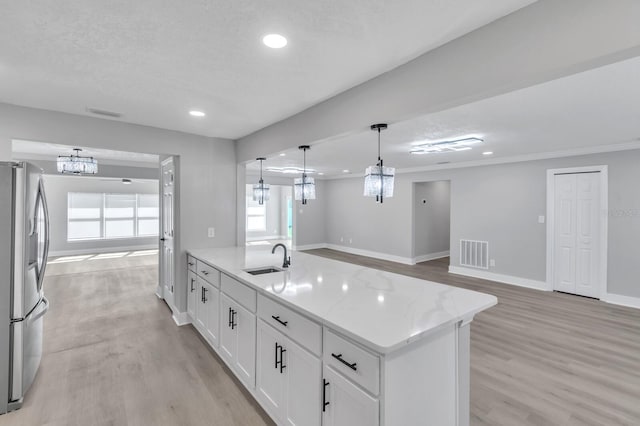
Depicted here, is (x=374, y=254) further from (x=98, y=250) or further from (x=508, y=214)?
(x=98, y=250)

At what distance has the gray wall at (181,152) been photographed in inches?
117

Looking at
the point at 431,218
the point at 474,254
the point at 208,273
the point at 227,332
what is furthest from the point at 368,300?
the point at 431,218

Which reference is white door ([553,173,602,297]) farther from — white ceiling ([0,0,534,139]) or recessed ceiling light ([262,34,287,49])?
recessed ceiling light ([262,34,287,49])

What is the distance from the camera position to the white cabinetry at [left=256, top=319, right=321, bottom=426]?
5.40 feet

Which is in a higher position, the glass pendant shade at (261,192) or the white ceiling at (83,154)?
the white ceiling at (83,154)

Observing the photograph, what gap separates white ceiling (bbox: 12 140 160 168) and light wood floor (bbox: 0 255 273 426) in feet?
8.25

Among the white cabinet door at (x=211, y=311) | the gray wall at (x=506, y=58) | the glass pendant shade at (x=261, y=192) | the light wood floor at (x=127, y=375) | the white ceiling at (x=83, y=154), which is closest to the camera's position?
the gray wall at (x=506, y=58)

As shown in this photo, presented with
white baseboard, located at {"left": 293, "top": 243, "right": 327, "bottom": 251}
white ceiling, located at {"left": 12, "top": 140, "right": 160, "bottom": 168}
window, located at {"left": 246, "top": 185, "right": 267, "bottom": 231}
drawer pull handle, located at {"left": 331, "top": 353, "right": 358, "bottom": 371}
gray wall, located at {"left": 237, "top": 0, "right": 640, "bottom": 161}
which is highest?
white ceiling, located at {"left": 12, "top": 140, "right": 160, "bottom": 168}

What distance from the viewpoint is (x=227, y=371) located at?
2.72 m

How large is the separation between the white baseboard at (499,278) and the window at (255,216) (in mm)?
7559

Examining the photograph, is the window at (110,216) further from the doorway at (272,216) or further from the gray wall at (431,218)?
the gray wall at (431,218)

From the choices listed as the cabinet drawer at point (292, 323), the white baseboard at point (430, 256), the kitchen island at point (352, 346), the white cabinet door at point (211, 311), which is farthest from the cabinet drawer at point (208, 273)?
the white baseboard at point (430, 256)

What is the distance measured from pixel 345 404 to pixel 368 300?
1.95ft

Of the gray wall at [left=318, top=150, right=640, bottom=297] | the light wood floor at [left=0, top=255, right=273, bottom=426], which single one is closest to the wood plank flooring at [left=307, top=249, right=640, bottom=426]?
the gray wall at [left=318, top=150, right=640, bottom=297]
